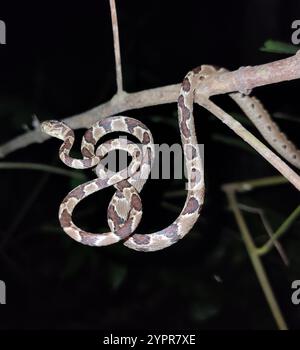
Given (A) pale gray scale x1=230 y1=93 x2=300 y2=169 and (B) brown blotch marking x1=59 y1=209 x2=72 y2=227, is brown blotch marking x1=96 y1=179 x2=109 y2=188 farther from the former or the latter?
(A) pale gray scale x1=230 y1=93 x2=300 y2=169

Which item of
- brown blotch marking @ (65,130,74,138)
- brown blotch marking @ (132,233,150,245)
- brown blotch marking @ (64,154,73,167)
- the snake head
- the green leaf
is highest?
the snake head

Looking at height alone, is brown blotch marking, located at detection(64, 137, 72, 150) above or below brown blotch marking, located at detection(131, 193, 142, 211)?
above

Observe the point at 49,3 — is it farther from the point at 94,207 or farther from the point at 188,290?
the point at 188,290

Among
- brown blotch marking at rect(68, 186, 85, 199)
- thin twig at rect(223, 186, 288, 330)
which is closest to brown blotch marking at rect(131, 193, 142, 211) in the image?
brown blotch marking at rect(68, 186, 85, 199)

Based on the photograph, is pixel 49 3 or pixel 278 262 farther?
pixel 49 3

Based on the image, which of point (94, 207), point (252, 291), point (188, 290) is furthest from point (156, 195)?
point (252, 291)

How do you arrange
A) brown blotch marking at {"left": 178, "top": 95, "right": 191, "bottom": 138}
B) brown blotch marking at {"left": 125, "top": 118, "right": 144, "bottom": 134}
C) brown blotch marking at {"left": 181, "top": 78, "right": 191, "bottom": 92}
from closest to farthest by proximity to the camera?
1. brown blotch marking at {"left": 181, "top": 78, "right": 191, "bottom": 92}
2. brown blotch marking at {"left": 178, "top": 95, "right": 191, "bottom": 138}
3. brown blotch marking at {"left": 125, "top": 118, "right": 144, "bottom": 134}

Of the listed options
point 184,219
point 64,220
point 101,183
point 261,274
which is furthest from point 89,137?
point 261,274

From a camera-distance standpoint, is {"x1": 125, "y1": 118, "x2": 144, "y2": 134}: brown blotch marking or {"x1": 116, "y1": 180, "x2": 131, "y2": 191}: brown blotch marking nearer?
{"x1": 116, "y1": 180, "x2": 131, "y2": 191}: brown blotch marking
